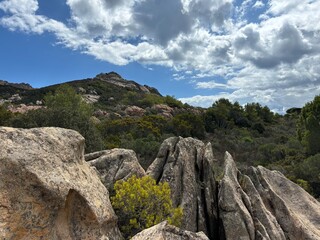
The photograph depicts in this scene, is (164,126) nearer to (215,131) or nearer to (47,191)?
(215,131)

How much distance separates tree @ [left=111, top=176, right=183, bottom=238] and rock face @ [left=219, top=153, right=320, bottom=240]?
6.04 ft

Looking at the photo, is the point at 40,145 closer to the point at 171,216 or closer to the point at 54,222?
the point at 54,222

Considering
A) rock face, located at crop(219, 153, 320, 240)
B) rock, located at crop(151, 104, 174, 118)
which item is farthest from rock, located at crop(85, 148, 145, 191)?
rock, located at crop(151, 104, 174, 118)

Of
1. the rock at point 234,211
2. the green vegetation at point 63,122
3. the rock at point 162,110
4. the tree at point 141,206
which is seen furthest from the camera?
the rock at point 162,110

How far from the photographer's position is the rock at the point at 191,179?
1227 cm

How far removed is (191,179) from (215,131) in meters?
51.7

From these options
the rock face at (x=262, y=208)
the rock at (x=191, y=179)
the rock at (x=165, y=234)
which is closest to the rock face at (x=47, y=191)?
the rock at (x=165, y=234)

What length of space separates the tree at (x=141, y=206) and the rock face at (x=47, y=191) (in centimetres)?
116

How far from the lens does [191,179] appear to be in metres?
13.1

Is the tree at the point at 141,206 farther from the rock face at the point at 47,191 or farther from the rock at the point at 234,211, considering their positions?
the rock at the point at 234,211

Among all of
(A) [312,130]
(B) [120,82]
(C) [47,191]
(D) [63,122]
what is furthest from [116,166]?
(B) [120,82]

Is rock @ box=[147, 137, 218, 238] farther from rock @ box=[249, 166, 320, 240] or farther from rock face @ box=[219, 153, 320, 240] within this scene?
rock @ box=[249, 166, 320, 240]

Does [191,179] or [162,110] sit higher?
[162,110]

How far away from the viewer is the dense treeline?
26.7 m
